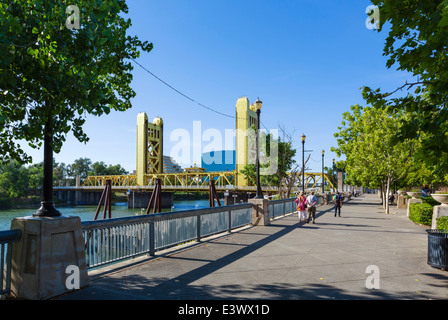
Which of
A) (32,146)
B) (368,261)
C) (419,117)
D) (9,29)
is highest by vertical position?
(9,29)

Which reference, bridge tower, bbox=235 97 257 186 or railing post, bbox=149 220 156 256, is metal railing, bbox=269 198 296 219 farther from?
bridge tower, bbox=235 97 257 186

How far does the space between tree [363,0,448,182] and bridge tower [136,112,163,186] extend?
12440 centimetres

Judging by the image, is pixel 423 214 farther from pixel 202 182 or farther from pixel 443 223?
pixel 202 182

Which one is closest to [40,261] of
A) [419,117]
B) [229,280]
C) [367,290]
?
Result: [229,280]

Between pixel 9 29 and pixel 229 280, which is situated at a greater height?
pixel 9 29

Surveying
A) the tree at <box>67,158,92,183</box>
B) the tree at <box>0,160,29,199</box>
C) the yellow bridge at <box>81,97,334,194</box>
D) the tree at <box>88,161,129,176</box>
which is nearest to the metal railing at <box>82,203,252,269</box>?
the yellow bridge at <box>81,97,334,194</box>

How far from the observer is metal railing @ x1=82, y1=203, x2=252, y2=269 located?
6.86 meters

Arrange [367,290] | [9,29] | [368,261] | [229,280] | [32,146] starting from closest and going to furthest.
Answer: [9,29] < [367,290] < [229,280] < [32,146] < [368,261]

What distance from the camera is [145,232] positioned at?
824cm

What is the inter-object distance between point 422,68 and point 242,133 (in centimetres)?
6954

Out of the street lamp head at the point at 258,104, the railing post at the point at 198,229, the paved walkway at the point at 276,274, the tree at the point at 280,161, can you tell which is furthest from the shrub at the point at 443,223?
the tree at the point at 280,161
